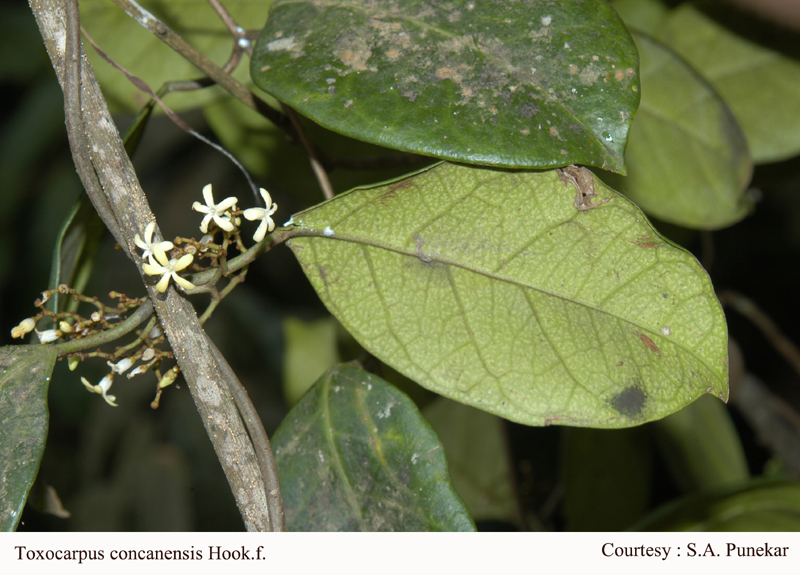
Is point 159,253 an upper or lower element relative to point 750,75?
upper

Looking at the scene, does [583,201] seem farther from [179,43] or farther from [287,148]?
[287,148]

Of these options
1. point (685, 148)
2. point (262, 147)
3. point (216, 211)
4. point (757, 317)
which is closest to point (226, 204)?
point (216, 211)

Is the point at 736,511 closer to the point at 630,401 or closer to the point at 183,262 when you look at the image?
the point at 630,401

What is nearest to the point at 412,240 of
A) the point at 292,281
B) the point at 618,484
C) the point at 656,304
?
the point at 656,304

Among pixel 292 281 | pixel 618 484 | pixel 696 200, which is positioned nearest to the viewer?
pixel 696 200

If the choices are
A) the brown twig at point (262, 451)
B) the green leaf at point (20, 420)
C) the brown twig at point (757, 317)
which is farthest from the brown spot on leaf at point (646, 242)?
the brown twig at point (757, 317)

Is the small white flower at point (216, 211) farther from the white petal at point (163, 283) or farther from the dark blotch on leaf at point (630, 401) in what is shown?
the dark blotch on leaf at point (630, 401)
